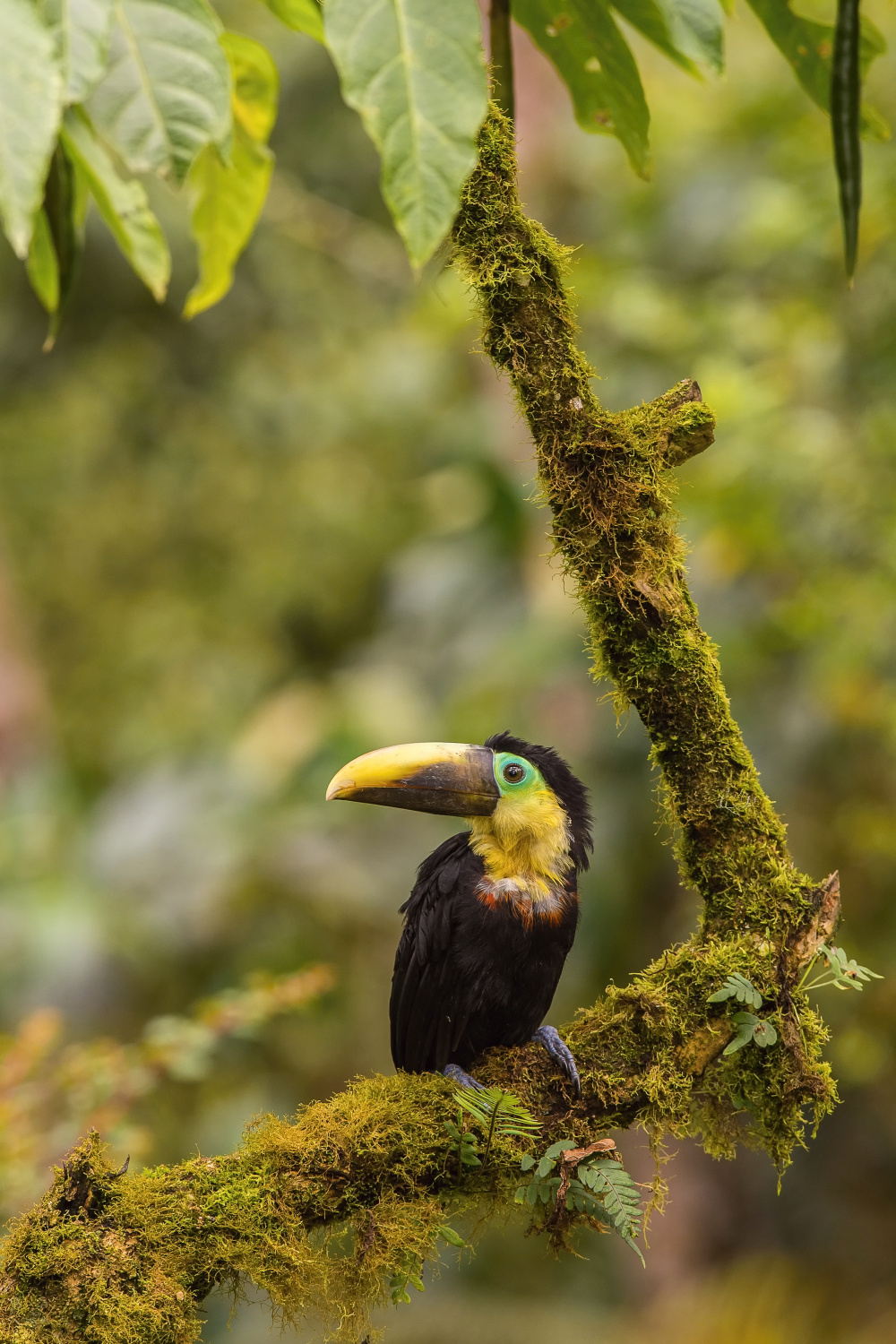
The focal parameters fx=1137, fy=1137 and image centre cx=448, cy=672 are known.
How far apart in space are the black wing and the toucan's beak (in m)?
0.17

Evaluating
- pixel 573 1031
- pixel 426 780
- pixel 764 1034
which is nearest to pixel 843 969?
pixel 764 1034

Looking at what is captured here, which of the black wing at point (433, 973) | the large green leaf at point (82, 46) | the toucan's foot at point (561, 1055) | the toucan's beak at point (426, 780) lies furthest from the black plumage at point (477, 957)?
the large green leaf at point (82, 46)

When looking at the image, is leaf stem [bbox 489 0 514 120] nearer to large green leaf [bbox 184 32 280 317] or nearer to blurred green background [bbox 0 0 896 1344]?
large green leaf [bbox 184 32 280 317]

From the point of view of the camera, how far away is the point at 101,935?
562cm

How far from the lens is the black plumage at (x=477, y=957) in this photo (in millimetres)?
2385

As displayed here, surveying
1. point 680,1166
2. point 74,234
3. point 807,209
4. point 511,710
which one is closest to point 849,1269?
point 680,1166

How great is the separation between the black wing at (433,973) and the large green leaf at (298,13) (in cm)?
159

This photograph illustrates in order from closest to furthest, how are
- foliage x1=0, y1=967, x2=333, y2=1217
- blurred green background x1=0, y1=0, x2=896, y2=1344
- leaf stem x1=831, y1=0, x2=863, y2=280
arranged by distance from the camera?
1. leaf stem x1=831, y1=0, x2=863, y2=280
2. foliage x1=0, y1=967, x2=333, y2=1217
3. blurred green background x1=0, y1=0, x2=896, y2=1344

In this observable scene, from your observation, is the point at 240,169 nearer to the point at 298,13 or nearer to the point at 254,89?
the point at 254,89

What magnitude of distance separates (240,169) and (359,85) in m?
0.73

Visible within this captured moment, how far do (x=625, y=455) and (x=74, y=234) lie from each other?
3.27ft

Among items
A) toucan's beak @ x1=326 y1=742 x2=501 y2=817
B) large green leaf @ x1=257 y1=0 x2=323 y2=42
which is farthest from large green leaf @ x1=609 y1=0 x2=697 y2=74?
toucan's beak @ x1=326 y1=742 x2=501 y2=817

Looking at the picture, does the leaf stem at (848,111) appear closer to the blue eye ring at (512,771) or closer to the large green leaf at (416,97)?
the large green leaf at (416,97)

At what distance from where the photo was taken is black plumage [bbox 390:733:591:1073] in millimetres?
2385
